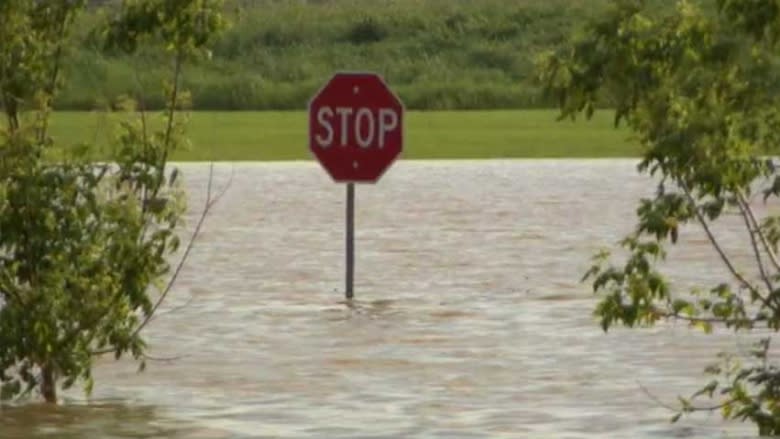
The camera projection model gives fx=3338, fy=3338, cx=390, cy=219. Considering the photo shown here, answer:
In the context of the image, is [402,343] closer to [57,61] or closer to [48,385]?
[48,385]

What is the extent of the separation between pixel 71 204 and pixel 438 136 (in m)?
33.9

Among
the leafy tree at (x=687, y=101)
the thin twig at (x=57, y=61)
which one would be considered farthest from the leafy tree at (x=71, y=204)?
the leafy tree at (x=687, y=101)

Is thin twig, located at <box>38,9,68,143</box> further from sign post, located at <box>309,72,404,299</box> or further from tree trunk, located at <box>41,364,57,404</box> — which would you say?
sign post, located at <box>309,72,404,299</box>

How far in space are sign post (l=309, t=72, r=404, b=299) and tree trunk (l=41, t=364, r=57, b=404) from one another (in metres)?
5.86

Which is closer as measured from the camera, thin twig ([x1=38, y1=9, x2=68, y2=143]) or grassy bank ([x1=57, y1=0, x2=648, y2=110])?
thin twig ([x1=38, y1=9, x2=68, y2=143])

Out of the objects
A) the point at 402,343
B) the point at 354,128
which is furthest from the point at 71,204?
the point at 354,128

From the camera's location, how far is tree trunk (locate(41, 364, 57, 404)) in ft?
49.9

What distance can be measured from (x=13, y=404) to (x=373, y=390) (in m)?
1.69

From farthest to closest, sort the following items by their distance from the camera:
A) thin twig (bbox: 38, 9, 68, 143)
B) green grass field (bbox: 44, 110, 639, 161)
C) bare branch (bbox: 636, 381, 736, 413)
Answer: green grass field (bbox: 44, 110, 639, 161) → thin twig (bbox: 38, 9, 68, 143) → bare branch (bbox: 636, 381, 736, 413)

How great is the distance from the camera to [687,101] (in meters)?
13.4

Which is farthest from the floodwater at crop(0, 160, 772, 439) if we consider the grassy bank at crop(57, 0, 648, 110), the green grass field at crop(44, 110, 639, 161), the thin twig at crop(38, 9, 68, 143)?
the grassy bank at crop(57, 0, 648, 110)

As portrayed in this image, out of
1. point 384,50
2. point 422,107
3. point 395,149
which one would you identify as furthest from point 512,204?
point 384,50

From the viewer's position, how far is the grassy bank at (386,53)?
6350 centimetres

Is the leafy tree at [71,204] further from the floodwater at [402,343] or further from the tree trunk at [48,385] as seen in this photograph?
the floodwater at [402,343]
